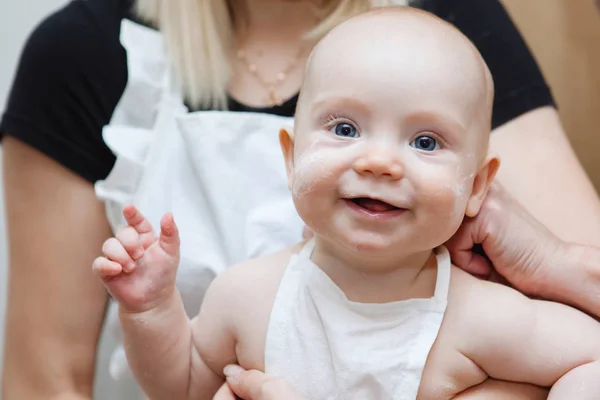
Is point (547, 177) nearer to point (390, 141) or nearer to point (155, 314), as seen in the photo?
point (390, 141)

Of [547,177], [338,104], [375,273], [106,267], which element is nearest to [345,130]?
[338,104]

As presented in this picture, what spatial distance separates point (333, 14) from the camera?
97cm

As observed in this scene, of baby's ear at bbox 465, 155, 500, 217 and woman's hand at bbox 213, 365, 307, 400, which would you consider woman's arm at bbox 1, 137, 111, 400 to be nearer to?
woman's hand at bbox 213, 365, 307, 400

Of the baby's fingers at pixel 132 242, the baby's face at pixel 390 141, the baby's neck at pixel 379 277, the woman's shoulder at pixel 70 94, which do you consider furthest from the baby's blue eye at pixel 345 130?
the woman's shoulder at pixel 70 94

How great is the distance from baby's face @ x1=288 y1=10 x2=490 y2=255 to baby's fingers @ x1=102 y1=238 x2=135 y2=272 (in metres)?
0.17

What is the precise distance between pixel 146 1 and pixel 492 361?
0.67 meters

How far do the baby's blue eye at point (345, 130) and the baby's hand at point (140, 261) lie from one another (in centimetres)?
18

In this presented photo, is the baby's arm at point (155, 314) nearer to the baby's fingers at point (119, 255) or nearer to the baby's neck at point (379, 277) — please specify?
the baby's fingers at point (119, 255)

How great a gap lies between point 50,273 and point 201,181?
24cm

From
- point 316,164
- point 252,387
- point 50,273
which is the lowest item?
point 50,273

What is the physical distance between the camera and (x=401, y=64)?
60 cm

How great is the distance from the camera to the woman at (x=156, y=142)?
89 cm

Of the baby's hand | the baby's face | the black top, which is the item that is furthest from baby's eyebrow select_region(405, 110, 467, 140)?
the black top

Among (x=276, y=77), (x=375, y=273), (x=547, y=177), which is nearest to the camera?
(x=375, y=273)
